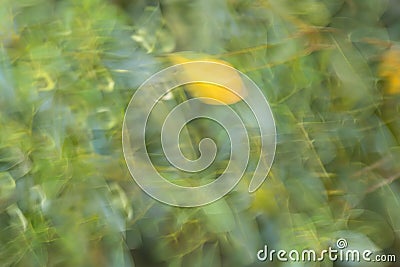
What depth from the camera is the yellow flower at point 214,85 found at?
74cm

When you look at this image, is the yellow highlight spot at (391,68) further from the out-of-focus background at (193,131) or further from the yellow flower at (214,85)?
the yellow flower at (214,85)

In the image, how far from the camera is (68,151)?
750 mm

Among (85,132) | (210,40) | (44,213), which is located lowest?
(44,213)

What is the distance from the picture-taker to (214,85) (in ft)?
2.41

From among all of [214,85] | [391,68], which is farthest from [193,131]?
[391,68]

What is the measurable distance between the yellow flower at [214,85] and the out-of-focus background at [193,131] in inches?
0.7

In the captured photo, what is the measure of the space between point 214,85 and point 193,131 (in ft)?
0.23

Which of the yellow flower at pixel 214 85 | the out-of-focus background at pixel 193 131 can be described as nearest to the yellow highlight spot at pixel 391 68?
the out-of-focus background at pixel 193 131

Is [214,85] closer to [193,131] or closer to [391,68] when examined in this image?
[193,131]

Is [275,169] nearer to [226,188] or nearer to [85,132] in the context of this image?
[226,188]

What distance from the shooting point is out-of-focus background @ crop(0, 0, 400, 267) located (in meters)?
0.75

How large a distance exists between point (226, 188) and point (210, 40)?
0.20 m

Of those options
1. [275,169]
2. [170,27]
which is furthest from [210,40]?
[275,169]

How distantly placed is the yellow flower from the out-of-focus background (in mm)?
18
